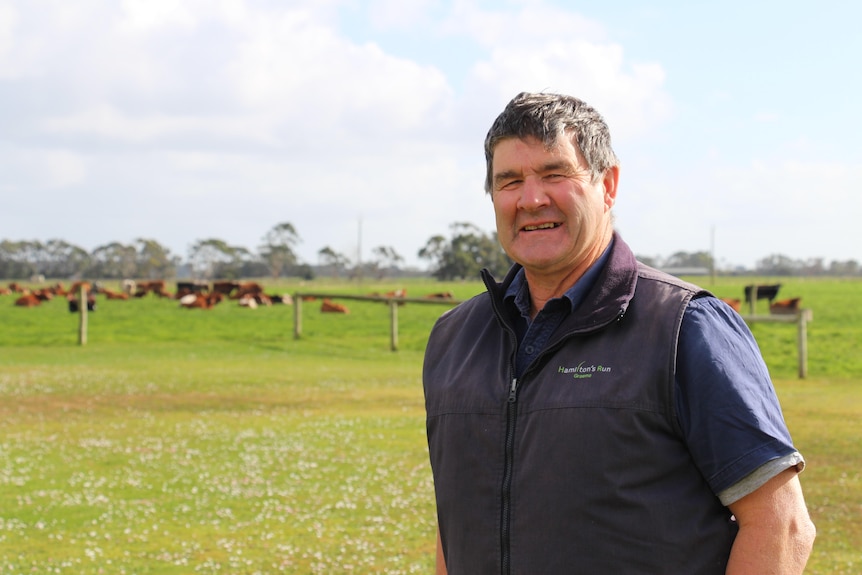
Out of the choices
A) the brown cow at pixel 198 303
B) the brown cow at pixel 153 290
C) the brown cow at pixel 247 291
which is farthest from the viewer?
the brown cow at pixel 153 290

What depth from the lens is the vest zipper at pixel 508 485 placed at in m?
2.68

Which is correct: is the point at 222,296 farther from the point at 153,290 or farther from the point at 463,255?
the point at 463,255

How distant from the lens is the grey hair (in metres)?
2.71

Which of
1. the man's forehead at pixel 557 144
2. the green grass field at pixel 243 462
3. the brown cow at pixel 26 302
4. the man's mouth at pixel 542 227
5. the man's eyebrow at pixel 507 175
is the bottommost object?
the green grass field at pixel 243 462

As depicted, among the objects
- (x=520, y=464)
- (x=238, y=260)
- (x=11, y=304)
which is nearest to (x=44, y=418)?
(x=520, y=464)

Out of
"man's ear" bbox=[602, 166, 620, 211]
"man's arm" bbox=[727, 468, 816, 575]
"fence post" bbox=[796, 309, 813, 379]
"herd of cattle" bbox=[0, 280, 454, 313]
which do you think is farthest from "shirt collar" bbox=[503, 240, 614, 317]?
"herd of cattle" bbox=[0, 280, 454, 313]

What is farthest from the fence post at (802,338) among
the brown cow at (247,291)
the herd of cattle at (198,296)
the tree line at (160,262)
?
the tree line at (160,262)

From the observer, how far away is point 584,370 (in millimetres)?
2615

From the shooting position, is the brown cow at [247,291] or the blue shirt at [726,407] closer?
the blue shirt at [726,407]

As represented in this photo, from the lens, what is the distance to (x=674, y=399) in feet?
8.17

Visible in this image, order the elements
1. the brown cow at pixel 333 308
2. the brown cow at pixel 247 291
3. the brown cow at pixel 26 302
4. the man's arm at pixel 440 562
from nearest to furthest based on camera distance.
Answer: the man's arm at pixel 440 562 → the brown cow at pixel 333 308 → the brown cow at pixel 26 302 → the brown cow at pixel 247 291

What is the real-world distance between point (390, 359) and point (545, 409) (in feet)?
77.1

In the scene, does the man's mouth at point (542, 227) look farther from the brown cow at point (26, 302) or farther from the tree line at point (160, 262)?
the tree line at point (160, 262)

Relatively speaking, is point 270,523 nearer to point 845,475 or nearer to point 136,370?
point 845,475
